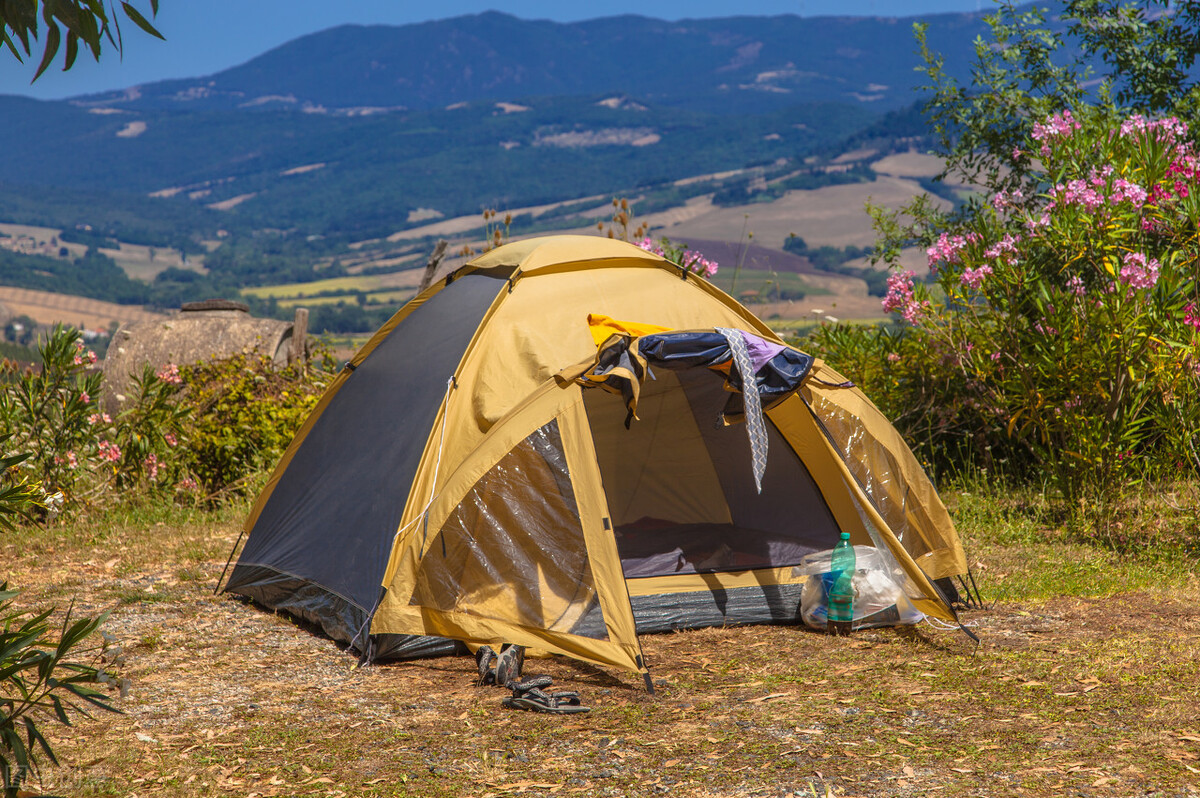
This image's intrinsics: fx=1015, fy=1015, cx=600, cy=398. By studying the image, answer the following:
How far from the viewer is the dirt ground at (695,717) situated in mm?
3973

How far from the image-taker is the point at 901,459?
249 inches

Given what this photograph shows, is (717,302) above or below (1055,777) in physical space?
above

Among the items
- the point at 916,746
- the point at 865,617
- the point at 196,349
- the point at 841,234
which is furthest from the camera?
the point at 841,234

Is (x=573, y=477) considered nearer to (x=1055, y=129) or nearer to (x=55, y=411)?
(x=1055, y=129)

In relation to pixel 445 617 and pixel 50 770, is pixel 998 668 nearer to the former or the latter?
pixel 445 617

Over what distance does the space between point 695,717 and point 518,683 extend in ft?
2.83

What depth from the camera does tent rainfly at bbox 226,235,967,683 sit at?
5.41m

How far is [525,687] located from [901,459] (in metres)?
2.86

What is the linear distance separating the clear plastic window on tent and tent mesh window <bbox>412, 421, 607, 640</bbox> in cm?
176

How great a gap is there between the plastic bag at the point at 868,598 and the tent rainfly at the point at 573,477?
9 cm

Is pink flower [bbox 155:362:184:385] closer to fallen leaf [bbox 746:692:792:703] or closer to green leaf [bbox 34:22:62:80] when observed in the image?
fallen leaf [bbox 746:692:792:703]

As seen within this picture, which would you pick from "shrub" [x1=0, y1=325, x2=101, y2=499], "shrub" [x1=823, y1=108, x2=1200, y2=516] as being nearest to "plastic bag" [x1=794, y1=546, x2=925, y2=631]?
"shrub" [x1=823, y1=108, x2=1200, y2=516]

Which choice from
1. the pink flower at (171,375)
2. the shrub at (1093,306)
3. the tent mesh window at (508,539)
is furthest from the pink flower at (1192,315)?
the pink flower at (171,375)

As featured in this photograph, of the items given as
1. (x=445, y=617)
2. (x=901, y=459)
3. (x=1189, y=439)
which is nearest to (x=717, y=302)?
(x=901, y=459)
